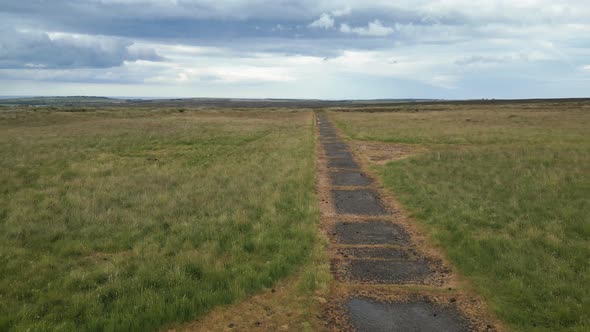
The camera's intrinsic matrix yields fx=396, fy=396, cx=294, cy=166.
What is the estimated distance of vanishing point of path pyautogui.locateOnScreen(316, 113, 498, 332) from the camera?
19.0 feet

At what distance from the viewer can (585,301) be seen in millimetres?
6066

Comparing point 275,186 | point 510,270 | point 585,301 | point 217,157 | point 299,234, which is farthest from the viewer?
point 217,157

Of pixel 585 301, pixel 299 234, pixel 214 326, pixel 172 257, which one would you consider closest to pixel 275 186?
pixel 299 234

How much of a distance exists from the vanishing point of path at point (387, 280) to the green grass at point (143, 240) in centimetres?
72

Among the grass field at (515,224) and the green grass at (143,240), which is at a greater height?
the grass field at (515,224)

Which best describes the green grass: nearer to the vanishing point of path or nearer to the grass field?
the vanishing point of path

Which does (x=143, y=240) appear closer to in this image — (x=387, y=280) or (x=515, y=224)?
(x=387, y=280)

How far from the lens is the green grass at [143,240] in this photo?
6102 millimetres

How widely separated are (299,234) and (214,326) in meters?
3.79

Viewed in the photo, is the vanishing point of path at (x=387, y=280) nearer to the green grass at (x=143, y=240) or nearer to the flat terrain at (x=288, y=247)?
the flat terrain at (x=288, y=247)

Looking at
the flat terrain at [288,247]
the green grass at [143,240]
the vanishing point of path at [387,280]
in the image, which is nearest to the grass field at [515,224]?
the flat terrain at [288,247]

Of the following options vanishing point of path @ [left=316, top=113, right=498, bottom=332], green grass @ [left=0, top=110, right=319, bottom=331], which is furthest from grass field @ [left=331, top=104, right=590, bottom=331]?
green grass @ [left=0, top=110, right=319, bottom=331]

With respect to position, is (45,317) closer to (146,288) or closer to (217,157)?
(146,288)

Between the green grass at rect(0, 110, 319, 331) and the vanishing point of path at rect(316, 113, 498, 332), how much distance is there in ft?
2.35
